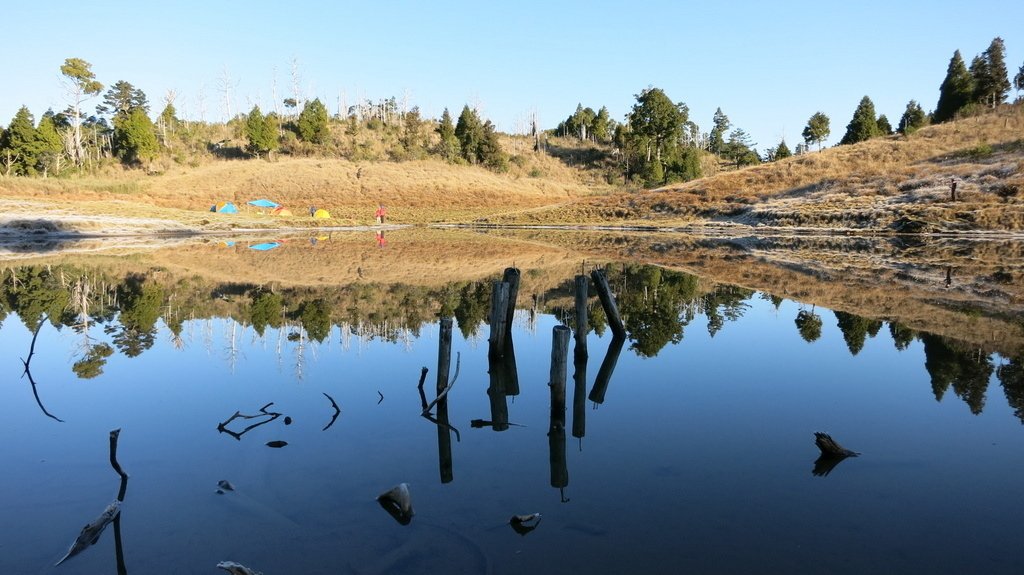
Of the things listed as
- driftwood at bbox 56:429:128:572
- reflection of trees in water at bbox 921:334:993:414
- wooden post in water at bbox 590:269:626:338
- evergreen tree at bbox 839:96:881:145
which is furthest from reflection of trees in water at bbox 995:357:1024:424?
evergreen tree at bbox 839:96:881:145

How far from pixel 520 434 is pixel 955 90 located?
3314 inches

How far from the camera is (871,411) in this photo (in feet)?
27.8

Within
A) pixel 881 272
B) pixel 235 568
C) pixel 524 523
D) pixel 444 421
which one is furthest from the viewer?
pixel 881 272

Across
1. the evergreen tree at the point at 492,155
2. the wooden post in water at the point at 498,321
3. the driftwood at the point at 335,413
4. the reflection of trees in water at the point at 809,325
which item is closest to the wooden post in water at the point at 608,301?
the wooden post in water at the point at 498,321

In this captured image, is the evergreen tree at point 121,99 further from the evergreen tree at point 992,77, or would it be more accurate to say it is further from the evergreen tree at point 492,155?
the evergreen tree at point 992,77

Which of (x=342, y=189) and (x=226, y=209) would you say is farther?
(x=342, y=189)

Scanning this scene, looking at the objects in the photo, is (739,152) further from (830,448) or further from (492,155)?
(830,448)

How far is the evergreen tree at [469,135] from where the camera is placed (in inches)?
3275

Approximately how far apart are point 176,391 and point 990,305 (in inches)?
683

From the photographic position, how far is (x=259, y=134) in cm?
7531

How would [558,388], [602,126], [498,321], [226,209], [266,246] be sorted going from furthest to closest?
1. [602,126]
2. [226,209]
3. [266,246]
4. [498,321]
5. [558,388]

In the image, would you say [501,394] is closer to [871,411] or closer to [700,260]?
[871,411]

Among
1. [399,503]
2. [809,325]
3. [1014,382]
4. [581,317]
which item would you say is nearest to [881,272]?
[809,325]

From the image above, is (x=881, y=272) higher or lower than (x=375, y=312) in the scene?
higher
